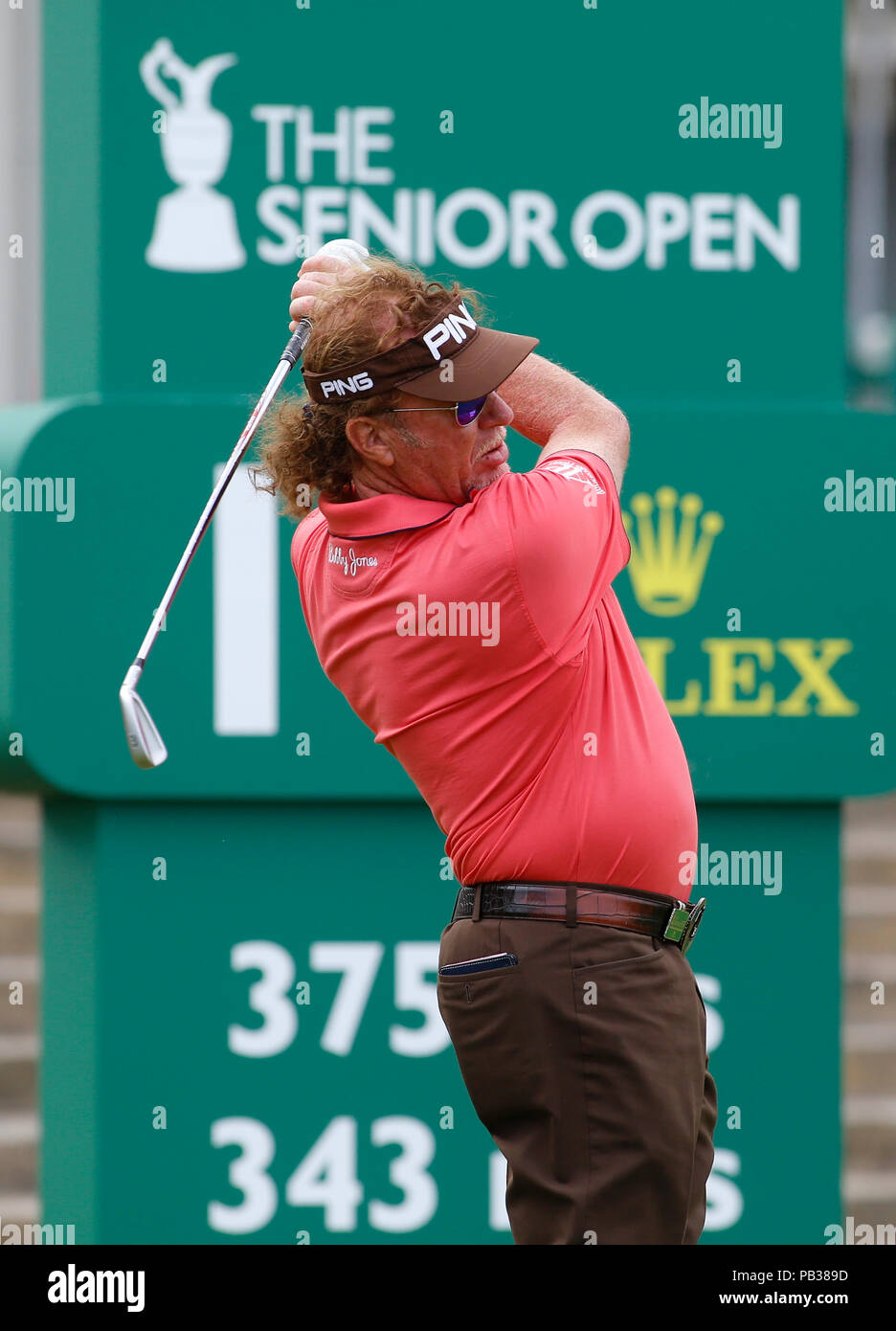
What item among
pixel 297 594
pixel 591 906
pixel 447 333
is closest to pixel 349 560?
Result: pixel 447 333

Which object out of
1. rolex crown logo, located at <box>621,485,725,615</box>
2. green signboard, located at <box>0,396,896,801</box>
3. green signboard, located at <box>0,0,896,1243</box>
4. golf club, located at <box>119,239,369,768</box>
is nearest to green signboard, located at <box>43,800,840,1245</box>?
green signboard, located at <box>0,0,896,1243</box>

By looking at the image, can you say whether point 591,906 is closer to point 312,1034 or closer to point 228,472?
point 228,472

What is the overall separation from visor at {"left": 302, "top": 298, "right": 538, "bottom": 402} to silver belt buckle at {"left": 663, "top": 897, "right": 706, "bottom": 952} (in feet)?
2.44

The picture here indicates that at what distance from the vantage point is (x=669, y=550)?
3412mm

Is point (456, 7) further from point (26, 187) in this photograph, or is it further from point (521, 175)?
point (26, 187)

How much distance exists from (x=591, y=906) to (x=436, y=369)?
74 cm

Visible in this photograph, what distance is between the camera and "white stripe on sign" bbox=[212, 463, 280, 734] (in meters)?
3.38

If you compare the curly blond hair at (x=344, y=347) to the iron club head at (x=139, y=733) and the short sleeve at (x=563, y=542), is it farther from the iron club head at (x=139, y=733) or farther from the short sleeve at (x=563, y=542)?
the iron club head at (x=139, y=733)

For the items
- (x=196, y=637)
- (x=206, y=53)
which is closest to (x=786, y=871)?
(x=196, y=637)

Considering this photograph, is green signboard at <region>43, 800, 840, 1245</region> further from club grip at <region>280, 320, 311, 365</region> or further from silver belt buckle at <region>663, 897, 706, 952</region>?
club grip at <region>280, 320, 311, 365</region>

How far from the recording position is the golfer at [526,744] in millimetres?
2279

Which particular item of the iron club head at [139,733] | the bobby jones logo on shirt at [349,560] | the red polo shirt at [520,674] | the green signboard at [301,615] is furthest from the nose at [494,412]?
the green signboard at [301,615]

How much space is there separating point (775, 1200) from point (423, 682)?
5.47ft

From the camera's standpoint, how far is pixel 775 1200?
3477 millimetres
